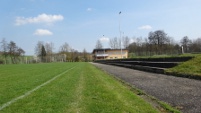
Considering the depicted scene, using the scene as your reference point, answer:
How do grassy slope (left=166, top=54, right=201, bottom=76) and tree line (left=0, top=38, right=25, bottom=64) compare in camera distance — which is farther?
tree line (left=0, top=38, right=25, bottom=64)

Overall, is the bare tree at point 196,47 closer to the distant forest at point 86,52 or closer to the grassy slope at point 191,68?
the distant forest at point 86,52

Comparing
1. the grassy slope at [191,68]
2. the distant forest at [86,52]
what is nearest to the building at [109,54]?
the distant forest at [86,52]

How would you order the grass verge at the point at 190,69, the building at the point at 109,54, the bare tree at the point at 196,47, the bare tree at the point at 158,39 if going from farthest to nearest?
the building at the point at 109,54 < the bare tree at the point at 158,39 < the bare tree at the point at 196,47 < the grass verge at the point at 190,69

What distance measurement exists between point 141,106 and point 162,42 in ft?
404

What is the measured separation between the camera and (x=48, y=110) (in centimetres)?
678

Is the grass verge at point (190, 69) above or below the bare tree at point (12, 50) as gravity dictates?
below

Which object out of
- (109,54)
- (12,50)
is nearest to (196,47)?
(109,54)

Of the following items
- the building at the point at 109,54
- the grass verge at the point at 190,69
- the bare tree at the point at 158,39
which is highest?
the bare tree at the point at 158,39

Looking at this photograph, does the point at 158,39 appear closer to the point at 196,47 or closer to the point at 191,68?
the point at 196,47

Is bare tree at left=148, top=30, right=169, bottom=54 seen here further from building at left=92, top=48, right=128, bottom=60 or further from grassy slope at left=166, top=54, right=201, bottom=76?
Result: grassy slope at left=166, top=54, right=201, bottom=76


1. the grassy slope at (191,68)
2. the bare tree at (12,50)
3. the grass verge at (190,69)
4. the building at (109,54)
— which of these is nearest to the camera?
the grass verge at (190,69)

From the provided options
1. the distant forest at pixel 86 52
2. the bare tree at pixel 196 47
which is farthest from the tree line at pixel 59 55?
the bare tree at pixel 196 47

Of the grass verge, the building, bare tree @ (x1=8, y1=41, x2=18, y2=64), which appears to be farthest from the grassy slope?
bare tree @ (x1=8, y1=41, x2=18, y2=64)

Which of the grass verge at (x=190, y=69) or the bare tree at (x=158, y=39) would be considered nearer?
the grass verge at (x=190, y=69)
